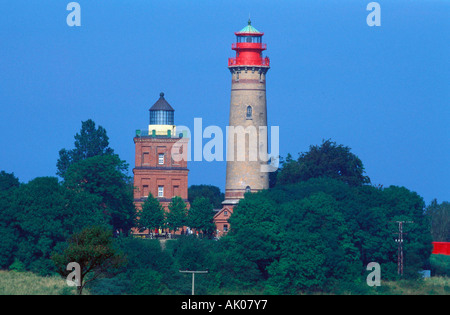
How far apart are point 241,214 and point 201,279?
40.1 ft

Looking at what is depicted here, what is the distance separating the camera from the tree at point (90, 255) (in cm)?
9169

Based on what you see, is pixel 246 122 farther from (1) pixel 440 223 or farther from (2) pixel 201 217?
(1) pixel 440 223

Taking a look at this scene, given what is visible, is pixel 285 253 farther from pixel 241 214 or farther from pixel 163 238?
pixel 163 238

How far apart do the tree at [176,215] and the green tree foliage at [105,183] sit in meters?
8.62

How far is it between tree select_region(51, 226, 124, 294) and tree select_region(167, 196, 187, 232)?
33.3m

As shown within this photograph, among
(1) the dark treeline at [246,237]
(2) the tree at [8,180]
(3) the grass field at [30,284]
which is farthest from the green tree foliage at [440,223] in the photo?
(3) the grass field at [30,284]

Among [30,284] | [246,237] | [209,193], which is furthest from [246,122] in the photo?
[209,193]

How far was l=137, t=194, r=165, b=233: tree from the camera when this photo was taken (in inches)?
5002

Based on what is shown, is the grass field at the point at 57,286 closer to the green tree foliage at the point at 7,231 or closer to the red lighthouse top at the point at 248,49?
the green tree foliage at the point at 7,231

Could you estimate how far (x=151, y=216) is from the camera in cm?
12719

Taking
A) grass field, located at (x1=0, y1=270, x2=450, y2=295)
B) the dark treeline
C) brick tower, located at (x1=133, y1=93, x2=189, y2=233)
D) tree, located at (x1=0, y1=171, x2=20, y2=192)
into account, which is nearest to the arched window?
the dark treeline

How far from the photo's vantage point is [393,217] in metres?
116
